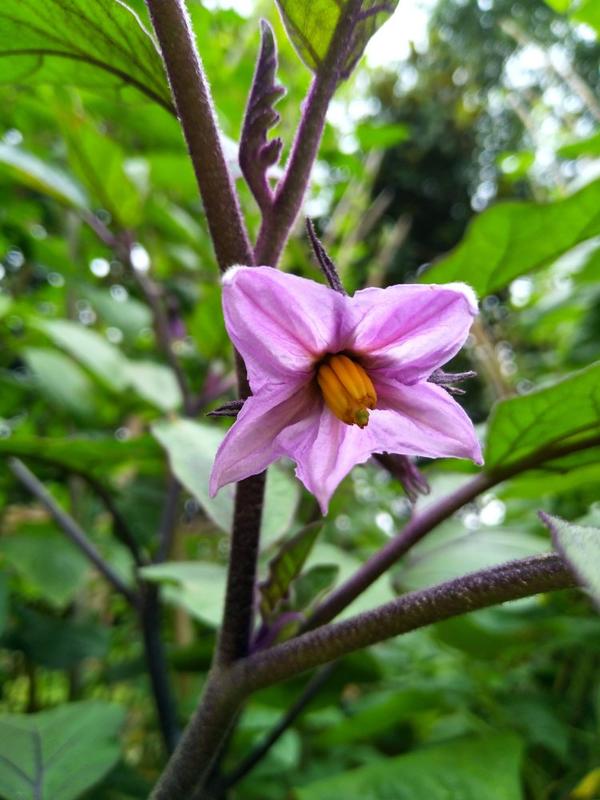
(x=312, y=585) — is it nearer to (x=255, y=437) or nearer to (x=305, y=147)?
(x=255, y=437)

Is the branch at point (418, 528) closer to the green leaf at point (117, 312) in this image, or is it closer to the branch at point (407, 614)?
the branch at point (407, 614)

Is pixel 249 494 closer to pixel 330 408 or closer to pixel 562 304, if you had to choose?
pixel 330 408

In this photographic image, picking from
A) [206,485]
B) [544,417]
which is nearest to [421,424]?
[544,417]

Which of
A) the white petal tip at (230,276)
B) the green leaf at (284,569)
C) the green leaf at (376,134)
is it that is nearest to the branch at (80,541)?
the green leaf at (284,569)

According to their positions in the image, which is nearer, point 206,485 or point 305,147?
point 305,147

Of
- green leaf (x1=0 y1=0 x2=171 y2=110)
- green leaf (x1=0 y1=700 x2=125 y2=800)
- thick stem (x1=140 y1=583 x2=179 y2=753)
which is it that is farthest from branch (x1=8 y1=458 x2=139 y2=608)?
green leaf (x1=0 y1=0 x2=171 y2=110)

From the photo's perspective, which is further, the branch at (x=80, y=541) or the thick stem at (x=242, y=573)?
the branch at (x=80, y=541)
